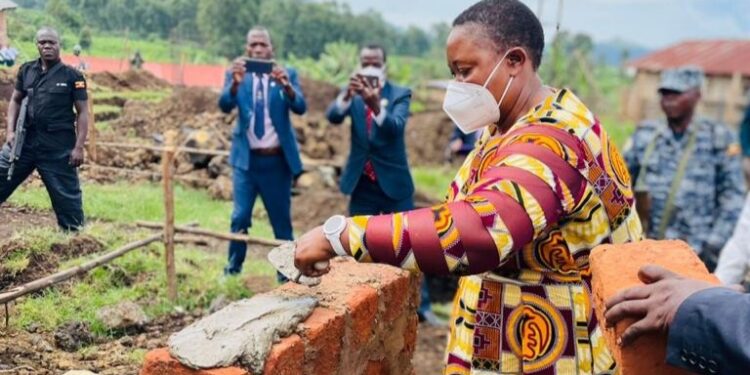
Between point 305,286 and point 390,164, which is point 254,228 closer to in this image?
point 390,164

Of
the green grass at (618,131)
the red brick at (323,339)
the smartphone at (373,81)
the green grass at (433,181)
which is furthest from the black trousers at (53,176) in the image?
the green grass at (618,131)

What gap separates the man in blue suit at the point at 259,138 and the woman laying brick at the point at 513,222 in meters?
Answer: 2.28

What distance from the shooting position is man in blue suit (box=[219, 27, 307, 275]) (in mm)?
4375

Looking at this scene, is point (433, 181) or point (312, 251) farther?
point (433, 181)

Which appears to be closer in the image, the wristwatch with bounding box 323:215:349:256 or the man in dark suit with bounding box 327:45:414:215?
the wristwatch with bounding box 323:215:349:256

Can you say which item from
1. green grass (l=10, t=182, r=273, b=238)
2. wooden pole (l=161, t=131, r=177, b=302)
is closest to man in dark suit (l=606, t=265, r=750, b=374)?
green grass (l=10, t=182, r=273, b=238)

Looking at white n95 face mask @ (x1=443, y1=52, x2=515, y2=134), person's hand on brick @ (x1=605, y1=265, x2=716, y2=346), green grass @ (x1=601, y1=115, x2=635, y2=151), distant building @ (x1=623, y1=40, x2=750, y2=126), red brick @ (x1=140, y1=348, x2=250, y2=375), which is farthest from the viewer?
distant building @ (x1=623, y1=40, x2=750, y2=126)

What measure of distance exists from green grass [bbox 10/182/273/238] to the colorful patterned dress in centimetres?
133

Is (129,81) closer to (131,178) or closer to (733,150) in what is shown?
(131,178)

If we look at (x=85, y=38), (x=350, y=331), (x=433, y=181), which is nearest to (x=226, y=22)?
(x=85, y=38)

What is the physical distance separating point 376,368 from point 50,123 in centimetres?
141

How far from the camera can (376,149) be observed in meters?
5.08

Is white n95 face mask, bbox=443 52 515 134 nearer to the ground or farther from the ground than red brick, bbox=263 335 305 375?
farther from the ground

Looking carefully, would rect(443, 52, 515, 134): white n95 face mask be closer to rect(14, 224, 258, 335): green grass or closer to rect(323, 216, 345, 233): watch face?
rect(323, 216, 345, 233): watch face
